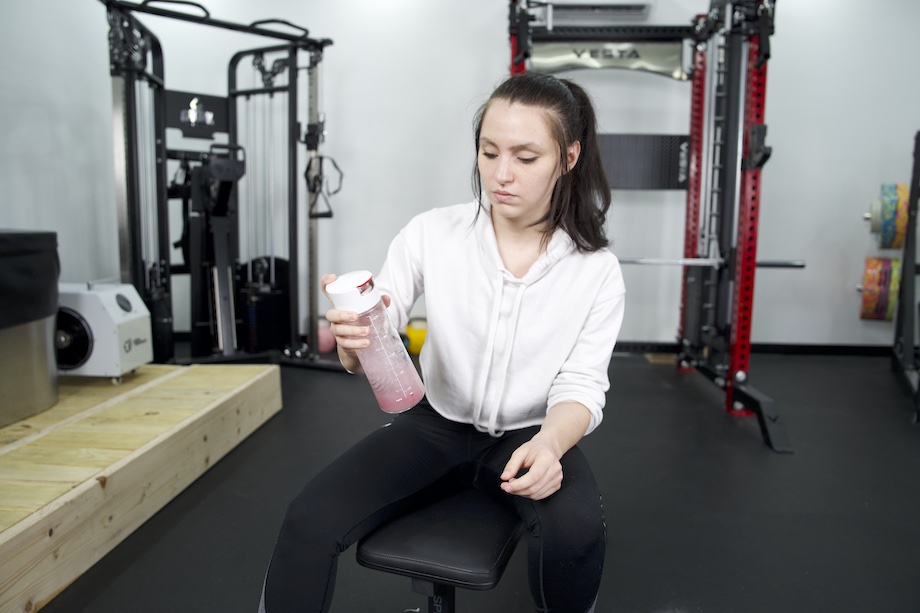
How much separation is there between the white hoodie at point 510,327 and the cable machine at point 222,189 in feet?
7.08

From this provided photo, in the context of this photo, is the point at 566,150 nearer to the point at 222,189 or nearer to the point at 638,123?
the point at 222,189

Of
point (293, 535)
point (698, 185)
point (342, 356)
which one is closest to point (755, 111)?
point (698, 185)

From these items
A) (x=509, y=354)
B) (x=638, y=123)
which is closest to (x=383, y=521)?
(x=509, y=354)

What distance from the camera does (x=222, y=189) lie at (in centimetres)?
314

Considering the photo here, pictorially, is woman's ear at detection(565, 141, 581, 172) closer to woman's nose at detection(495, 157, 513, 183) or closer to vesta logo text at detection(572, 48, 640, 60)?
woman's nose at detection(495, 157, 513, 183)

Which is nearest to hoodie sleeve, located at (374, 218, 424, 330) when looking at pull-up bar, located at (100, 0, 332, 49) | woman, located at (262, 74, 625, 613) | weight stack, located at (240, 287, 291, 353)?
woman, located at (262, 74, 625, 613)

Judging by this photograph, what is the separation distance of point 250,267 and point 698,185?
257 cm

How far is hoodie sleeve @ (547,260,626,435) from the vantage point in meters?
1.05

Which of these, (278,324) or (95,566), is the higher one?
(278,324)

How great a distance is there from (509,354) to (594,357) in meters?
0.15

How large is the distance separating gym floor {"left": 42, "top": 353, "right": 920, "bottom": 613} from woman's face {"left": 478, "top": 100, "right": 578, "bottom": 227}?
35.9 inches

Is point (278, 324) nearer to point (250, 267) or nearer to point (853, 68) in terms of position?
point (250, 267)

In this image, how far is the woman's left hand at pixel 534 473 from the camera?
824mm

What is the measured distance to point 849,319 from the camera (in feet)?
12.7
